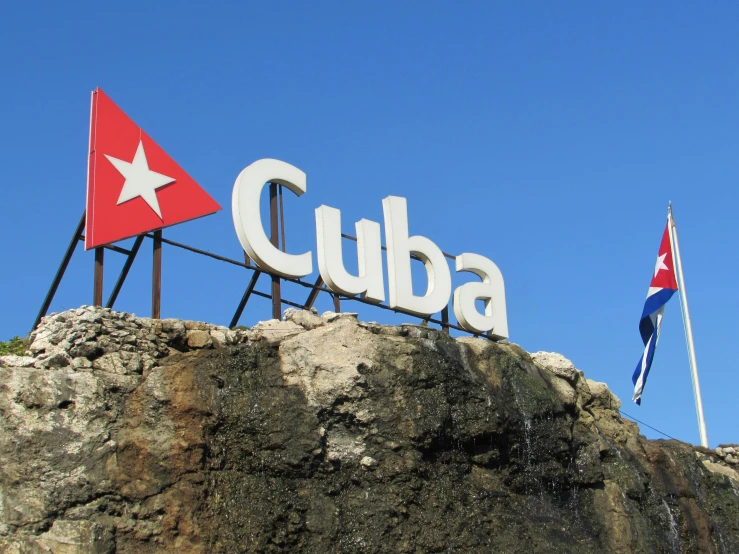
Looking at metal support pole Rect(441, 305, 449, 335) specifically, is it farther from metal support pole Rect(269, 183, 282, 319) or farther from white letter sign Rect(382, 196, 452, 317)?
metal support pole Rect(269, 183, 282, 319)

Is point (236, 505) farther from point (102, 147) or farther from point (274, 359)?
point (102, 147)

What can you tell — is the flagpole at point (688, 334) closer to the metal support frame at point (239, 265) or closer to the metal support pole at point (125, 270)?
the metal support frame at point (239, 265)

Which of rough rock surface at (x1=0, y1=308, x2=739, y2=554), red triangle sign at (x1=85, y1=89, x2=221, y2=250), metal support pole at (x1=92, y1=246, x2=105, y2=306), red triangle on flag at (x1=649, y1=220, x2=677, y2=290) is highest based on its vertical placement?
red triangle on flag at (x1=649, y1=220, x2=677, y2=290)

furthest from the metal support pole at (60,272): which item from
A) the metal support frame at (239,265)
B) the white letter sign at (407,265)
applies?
the white letter sign at (407,265)

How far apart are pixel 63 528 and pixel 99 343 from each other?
354cm

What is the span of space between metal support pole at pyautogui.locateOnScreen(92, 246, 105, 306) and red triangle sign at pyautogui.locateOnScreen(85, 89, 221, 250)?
8.8 inches

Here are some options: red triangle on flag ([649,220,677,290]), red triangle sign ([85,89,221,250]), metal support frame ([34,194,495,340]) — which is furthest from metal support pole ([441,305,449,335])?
red triangle on flag ([649,220,677,290])

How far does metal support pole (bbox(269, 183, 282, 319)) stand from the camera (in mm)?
24297

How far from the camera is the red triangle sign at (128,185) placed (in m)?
22.4

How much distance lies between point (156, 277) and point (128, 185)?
6.56ft

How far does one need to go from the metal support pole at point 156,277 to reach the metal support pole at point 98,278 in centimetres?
102

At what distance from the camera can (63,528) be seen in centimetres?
1792

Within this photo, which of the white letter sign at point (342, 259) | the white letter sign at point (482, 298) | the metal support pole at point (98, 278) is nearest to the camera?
the metal support pole at point (98, 278)

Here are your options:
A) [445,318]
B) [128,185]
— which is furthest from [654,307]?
[128,185]
